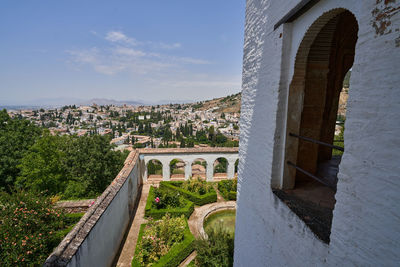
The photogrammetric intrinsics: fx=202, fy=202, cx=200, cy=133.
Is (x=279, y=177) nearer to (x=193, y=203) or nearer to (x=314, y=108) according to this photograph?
(x=314, y=108)

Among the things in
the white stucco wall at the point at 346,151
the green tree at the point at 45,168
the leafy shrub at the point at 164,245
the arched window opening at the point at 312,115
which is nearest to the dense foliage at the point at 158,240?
the leafy shrub at the point at 164,245

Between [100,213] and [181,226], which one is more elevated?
[100,213]

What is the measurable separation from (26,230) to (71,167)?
375 inches

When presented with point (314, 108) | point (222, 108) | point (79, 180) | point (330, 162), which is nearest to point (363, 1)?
point (314, 108)

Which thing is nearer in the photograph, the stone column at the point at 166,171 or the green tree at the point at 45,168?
the green tree at the point at 45,168

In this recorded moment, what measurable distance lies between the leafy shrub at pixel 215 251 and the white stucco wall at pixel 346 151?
13.6 ft

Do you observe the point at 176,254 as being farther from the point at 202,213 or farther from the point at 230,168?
the point at 230,168

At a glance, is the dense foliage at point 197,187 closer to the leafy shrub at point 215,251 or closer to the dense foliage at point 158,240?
the dense foliage at point 158,240

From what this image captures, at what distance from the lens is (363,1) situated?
5.17 feet

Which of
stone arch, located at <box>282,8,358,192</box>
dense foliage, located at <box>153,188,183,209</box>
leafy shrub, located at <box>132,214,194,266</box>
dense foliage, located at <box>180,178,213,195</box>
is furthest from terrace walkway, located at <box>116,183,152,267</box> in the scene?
stone arch, located at <box>282,8,358,192</box>

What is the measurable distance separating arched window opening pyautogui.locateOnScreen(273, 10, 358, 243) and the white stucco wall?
11cm

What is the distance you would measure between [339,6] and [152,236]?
10003 mm

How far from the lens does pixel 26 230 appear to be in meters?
6.70

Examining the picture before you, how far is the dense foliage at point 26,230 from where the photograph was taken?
6160mm
